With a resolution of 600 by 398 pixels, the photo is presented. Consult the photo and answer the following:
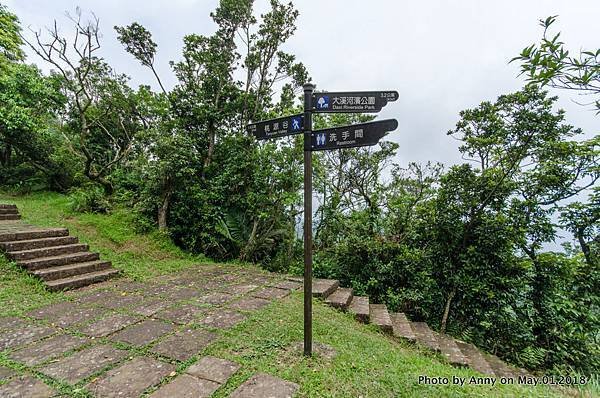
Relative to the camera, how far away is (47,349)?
2.34 meters

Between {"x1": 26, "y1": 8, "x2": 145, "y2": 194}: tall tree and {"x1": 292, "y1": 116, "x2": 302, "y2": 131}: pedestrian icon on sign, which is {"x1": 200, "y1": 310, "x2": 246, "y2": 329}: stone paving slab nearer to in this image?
{"x1": 292, "y1": 116, "x2": 302, "y2": 131}: pedestrian icon on sign

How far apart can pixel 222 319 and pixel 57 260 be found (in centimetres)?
322

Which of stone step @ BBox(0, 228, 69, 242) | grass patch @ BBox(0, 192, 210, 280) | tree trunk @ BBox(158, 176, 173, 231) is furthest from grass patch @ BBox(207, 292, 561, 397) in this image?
stone step @ BBox(0, 228, 69, 242)

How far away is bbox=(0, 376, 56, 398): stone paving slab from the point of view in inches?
70.5

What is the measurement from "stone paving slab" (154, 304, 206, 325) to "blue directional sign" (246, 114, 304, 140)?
2.19 meters

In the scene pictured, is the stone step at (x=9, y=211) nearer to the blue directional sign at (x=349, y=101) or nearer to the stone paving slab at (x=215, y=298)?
the stone paving slab at (x=215, y=298)

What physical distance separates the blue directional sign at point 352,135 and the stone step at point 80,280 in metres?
4.06

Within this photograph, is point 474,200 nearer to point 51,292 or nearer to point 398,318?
point 398,318

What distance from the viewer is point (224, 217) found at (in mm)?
6410

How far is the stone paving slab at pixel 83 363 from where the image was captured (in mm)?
2006

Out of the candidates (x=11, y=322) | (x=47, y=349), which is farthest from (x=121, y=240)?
(x=47, y=349)

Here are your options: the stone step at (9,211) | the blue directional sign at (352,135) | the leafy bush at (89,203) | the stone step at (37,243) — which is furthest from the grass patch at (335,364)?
the stone step at (9,211)

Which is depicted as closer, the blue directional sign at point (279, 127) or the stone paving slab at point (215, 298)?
the blue directional sign at point (279, 127)

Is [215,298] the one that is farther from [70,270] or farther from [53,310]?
[70,270]
